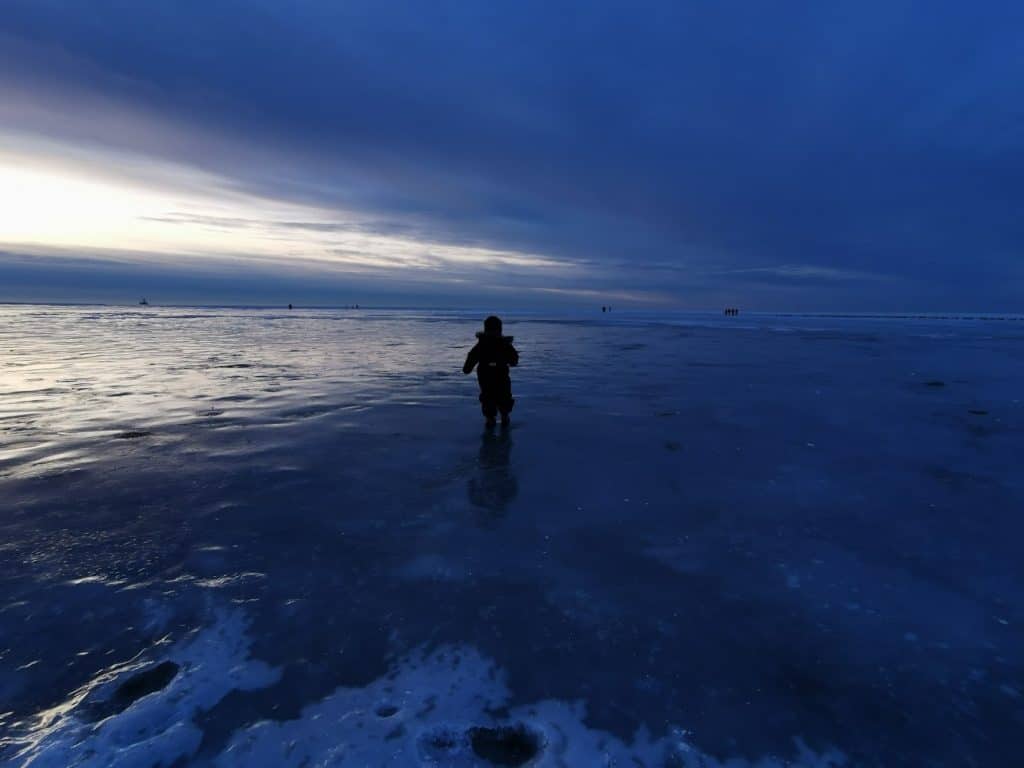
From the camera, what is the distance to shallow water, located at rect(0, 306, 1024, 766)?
277cm

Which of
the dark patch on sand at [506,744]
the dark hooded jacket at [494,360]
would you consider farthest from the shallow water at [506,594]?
the dark hooded jacket at [494,360]

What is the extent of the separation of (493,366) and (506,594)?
18.1ft

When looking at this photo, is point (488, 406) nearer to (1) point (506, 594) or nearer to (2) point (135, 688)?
(1) point (506, 594)

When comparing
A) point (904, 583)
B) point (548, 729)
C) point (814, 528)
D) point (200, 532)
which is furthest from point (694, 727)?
point (200, 532)

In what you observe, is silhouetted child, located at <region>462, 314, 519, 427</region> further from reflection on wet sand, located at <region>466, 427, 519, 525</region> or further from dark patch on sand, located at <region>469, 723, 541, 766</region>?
dark patch on sand, located at <region>469, 723, 541, 766</region>

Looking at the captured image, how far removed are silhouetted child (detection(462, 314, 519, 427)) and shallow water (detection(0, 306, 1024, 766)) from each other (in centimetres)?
58

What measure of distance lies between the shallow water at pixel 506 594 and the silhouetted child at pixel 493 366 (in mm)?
581

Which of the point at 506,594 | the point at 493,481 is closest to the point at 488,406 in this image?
the point at 493,481

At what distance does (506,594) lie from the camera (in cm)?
399

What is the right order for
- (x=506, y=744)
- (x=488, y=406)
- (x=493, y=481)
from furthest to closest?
1. (x=488, y=406)
2. (x=493, y=481)
3. (x=506, y=744)

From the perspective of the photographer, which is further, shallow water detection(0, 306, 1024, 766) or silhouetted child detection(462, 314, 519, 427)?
silhouetted child detection(462, 314, 519, 427)

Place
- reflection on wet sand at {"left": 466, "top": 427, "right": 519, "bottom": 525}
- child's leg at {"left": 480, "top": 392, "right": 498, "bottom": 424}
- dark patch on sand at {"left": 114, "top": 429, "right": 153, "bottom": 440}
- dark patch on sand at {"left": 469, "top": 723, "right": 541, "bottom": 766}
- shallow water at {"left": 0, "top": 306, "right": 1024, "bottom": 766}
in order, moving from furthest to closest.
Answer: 1. child's leg at {"left": 480, "top": 392, "right": 498, "bottom": 424}
2. dark patch on sand at {"left": 114, "top": 429, "right": 153, "bottom": 440}
3. reflection on wet sand at {"left": 466, "top": 427, "right": 519, "bottom": 525}
4. shallow water at {"left": 0, "top": 306, "right": 1024, "bottom": 766}
5. dark patch on sand at {"left": 469, "top": 723, "right": 541, "bottom": 766}

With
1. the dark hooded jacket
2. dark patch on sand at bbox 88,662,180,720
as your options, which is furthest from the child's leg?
dark patch on sand at bbox 88,662,180,720

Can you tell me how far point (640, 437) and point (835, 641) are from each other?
514 cm
